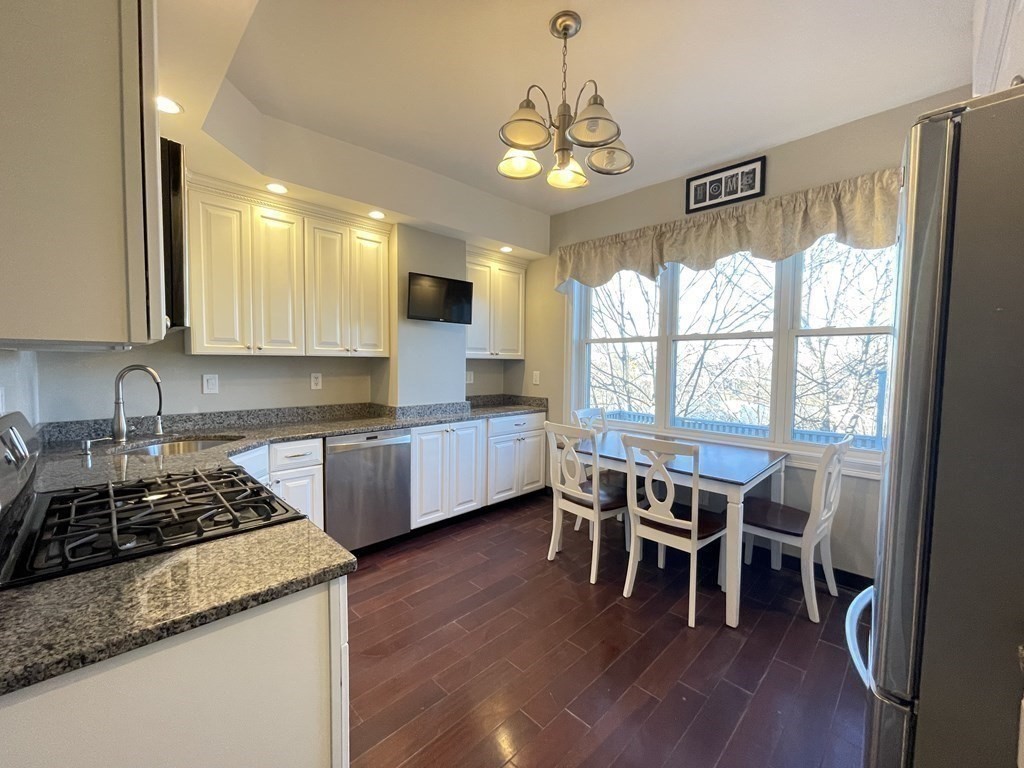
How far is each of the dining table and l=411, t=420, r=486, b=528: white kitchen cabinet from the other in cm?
105

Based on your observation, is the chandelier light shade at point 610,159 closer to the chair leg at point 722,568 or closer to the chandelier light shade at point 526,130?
the chandelier light shade at point 526,130

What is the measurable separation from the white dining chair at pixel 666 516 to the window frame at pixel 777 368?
82cm

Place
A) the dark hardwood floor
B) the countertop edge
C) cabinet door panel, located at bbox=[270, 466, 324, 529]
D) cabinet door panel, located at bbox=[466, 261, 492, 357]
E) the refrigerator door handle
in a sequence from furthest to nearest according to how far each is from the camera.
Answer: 1. cabinet door panel, located at bbox=[466, 261, 492, 357]
2. cabinet door panel, located at bbox=[270, 466, 324, 529]
3. the dark hardwood floor
4. the refrigerator door handle
5. the countertop edge

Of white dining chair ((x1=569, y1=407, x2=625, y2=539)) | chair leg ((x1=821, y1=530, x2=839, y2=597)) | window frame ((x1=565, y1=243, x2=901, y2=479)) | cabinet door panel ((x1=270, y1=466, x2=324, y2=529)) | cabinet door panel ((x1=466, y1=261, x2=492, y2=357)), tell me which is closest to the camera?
chair leg ((x1=821, y1=530, x2=839, y2=597))

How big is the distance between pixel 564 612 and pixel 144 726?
6.06ft

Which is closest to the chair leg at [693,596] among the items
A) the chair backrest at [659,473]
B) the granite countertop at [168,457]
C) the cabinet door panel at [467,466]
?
the chair backrest at [659,473]

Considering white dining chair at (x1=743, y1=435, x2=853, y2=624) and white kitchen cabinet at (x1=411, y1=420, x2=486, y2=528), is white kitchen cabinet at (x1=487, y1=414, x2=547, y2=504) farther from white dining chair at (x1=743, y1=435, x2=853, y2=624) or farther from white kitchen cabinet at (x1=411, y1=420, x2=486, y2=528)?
white dining chair at (x1=743, y1=435, x2=853, y2=624)

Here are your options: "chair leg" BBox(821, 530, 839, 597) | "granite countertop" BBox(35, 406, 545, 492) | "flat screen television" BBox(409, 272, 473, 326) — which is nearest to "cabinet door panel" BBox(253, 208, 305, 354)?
"granite countertop" BBox(35, 406, 545, 492)

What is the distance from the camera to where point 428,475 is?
312 centimetres

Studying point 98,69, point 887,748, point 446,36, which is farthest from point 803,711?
point 446,36

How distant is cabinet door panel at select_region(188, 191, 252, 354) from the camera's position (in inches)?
92.2

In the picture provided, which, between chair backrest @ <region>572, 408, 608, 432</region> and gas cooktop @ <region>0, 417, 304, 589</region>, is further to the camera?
chair backrest @ <region>572, 408, 608, 432</region>

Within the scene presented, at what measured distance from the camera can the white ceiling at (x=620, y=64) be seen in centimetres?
166

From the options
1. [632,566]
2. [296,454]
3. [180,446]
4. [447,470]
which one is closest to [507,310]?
[447,470]
